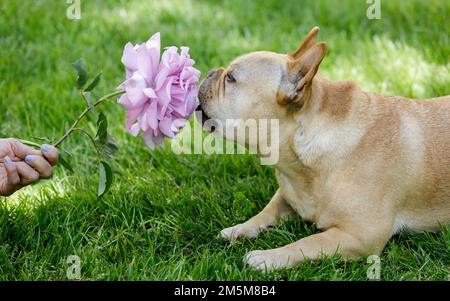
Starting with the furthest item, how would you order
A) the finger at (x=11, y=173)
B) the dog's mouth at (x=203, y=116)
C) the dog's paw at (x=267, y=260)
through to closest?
the dog's mouth at (x=203, y=116), the dog's paw at (x=267, y=260), the finger at (x=11, y=173)

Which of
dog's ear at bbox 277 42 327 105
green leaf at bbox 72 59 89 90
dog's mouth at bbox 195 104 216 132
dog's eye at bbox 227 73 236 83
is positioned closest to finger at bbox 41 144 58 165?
green leaf at bbox 72 59 89 90

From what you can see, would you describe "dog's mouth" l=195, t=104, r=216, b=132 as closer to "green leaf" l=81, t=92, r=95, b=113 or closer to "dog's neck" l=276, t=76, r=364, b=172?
"dog's neck" l=276, t=76, r=364, b=172

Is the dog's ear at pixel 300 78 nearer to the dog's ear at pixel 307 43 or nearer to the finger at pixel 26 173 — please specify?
the dog's ear at pixel 307 43

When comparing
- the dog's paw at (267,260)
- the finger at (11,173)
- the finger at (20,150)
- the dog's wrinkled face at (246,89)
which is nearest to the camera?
the finger at (11,173)

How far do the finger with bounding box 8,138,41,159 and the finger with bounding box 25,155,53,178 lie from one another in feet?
0.18

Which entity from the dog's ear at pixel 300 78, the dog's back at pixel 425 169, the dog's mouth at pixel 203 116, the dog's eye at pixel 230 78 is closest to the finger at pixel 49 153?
the dog's mouth at pixel 203 116

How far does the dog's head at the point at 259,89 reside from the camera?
2.89 meters

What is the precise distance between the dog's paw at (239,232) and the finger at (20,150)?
936 mm

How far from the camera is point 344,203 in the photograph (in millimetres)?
2922

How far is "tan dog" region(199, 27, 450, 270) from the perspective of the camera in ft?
9.52
